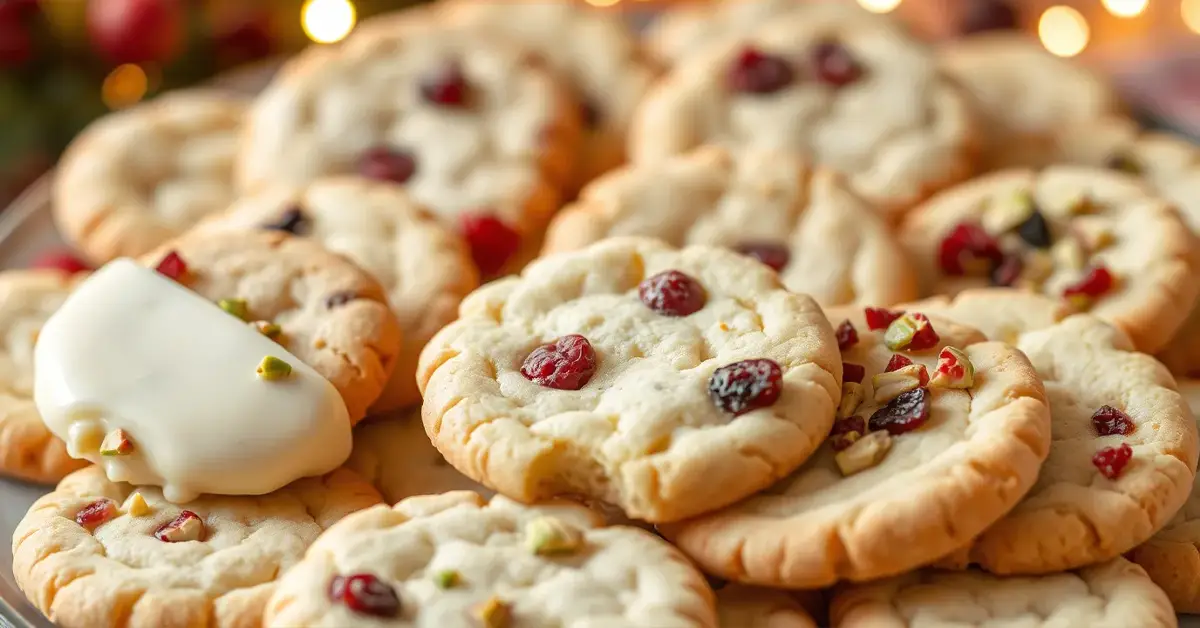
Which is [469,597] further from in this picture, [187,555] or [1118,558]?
[1118,558]

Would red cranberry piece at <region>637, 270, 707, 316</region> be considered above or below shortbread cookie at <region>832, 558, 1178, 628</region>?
above

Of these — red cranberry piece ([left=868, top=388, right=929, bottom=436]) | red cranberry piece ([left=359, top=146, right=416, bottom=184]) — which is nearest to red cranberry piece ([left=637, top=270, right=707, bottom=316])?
red cranberry piece ([left=868, top=388, right=929, bottom=436])

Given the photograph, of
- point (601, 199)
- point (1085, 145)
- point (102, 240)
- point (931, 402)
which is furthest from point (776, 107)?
point (102, 240)

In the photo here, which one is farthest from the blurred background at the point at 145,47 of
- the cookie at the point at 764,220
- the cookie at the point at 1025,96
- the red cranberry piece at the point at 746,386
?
the red cranberry piece at the point at 746,386

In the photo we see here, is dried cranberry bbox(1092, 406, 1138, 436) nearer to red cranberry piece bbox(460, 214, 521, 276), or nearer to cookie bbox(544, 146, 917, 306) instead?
cookie bbox(544, 146, 917, 306)

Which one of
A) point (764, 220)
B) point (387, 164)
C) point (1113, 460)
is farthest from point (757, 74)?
point (1113, 460)
